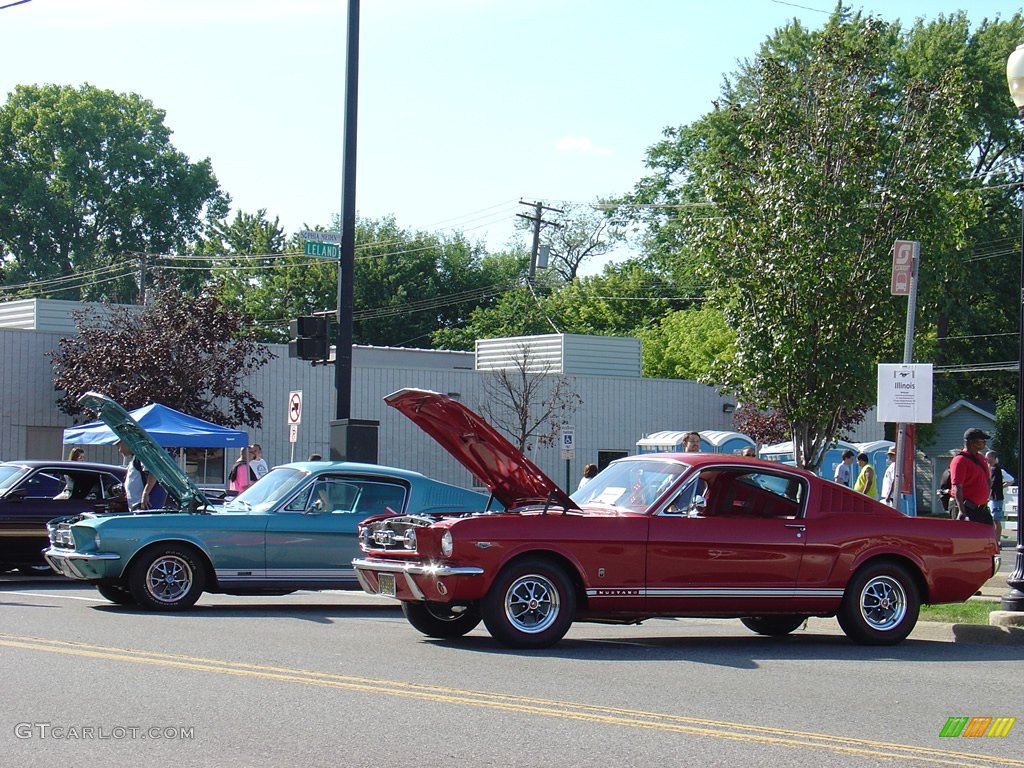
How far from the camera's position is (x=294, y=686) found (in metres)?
8.89

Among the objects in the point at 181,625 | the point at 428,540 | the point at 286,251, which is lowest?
the point at 181,625

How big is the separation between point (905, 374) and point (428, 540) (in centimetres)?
620

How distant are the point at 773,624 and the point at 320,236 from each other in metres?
10.2

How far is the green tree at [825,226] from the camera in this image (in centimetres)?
2042

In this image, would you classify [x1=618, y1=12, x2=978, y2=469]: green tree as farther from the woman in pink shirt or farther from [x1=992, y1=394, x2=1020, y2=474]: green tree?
[x1=992, y1=394, x2=1020, y2=474]: green tree

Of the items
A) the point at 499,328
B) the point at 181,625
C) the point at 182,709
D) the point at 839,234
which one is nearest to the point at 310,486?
the point at 181,625

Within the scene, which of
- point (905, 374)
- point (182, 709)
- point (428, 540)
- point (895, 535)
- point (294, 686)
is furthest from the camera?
point (905, 374)

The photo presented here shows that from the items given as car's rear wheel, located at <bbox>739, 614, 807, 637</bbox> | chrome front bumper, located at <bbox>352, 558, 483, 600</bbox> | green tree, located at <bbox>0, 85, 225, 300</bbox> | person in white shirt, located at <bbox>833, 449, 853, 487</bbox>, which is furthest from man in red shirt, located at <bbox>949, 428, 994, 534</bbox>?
green tree, located at <bbox>0, 85, 225, 300</bbox>

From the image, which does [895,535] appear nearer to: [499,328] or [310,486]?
[310,486]

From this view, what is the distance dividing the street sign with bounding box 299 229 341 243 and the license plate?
9649mm

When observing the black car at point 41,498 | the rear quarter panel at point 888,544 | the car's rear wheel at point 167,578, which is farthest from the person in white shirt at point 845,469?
the car's rear wheel at point 167,578

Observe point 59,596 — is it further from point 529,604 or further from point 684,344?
point 684,344

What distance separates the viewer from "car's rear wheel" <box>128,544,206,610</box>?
46.2 ft

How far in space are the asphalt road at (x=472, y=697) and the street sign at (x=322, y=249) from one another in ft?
27.2
